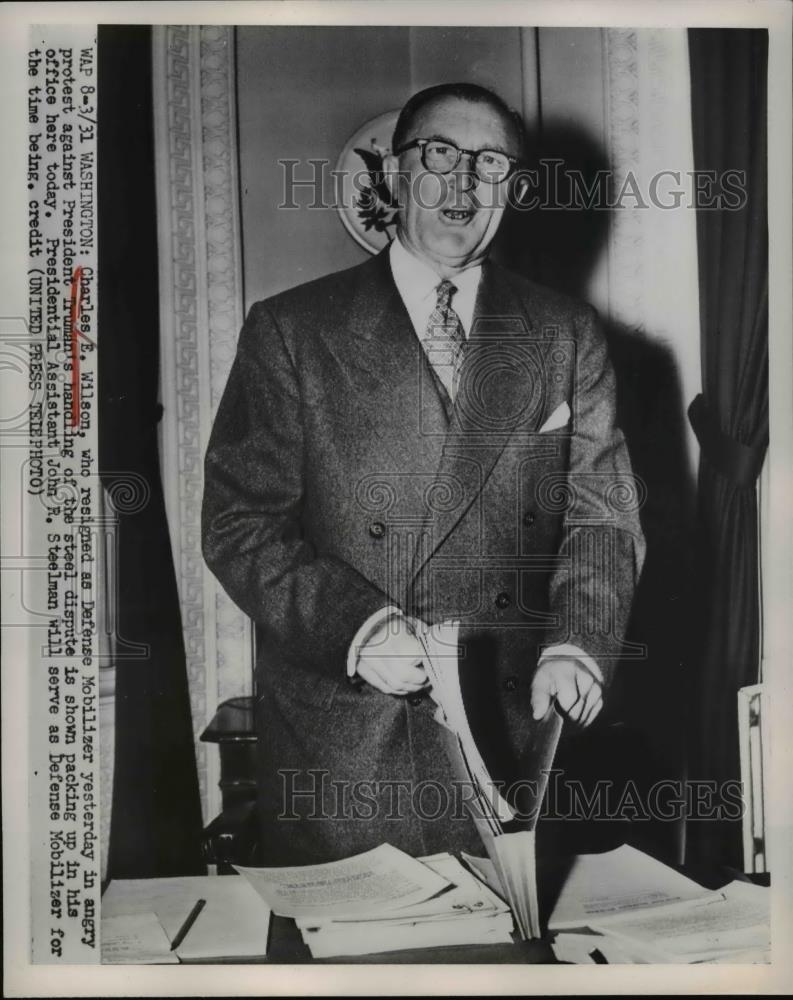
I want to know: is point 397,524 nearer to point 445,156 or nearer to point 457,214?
point 457,214

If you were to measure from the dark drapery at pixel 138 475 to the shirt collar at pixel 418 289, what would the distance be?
0.54 meters

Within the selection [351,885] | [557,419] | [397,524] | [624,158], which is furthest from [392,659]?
[624,158]

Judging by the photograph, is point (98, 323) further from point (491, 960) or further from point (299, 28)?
point (491, 960)

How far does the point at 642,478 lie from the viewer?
215 centimetres

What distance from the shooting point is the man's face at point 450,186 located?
2.12m

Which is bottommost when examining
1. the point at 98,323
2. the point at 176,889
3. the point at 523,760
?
the point at 176,889

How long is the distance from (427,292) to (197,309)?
508mm

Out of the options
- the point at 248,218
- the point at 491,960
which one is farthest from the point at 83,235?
the point at 491,960

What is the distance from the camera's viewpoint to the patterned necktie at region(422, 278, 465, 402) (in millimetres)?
2115

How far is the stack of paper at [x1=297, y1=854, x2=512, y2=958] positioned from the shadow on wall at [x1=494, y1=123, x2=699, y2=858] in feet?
0.87

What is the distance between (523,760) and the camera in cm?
212

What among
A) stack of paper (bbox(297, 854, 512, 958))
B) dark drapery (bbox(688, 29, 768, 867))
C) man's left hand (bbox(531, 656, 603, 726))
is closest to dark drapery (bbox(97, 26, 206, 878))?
stack of paper (bbox(297, 854, 512, 958))

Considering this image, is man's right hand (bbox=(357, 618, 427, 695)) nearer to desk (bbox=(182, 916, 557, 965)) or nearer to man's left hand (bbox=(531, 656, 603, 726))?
man's left hand (bbox=(531, 656, 603, 726))

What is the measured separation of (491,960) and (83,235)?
1854 mm
